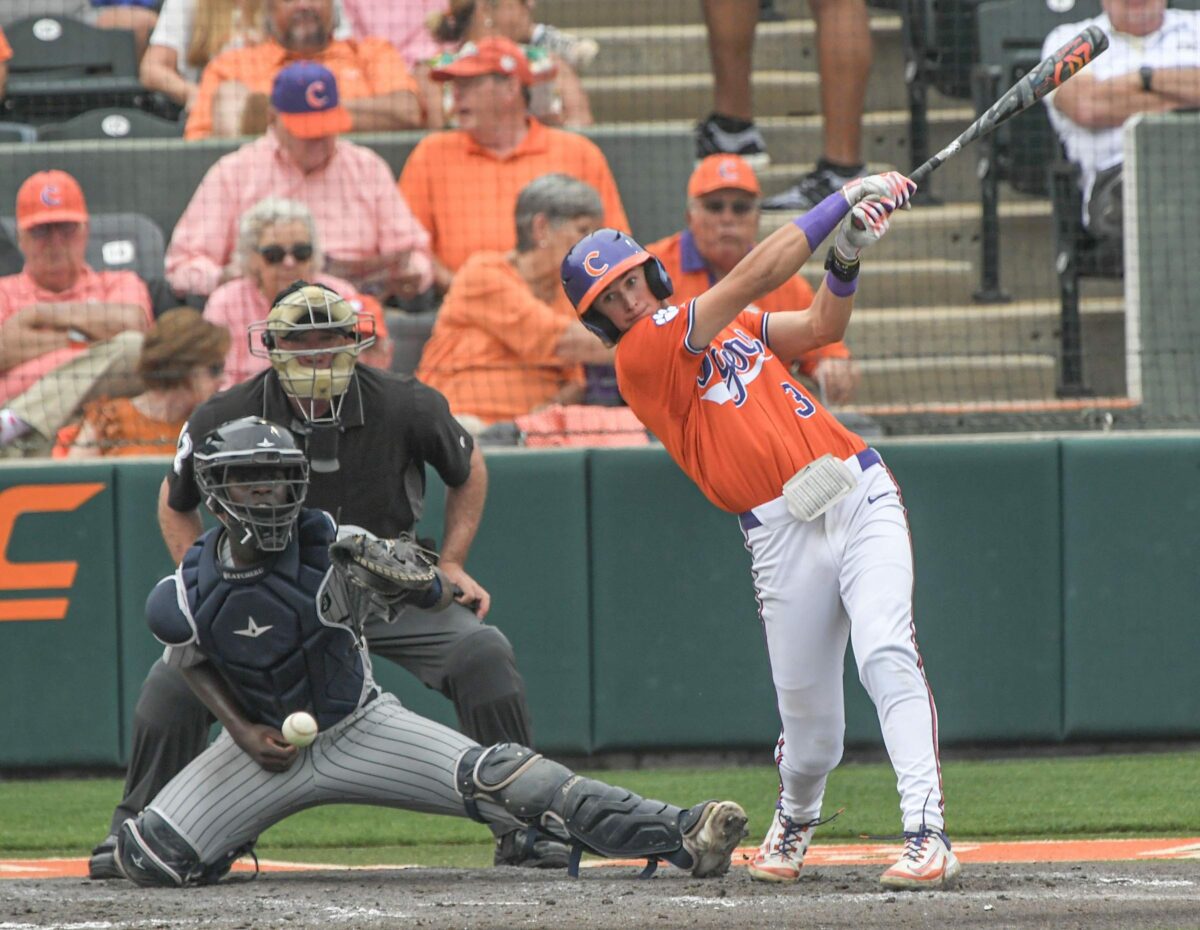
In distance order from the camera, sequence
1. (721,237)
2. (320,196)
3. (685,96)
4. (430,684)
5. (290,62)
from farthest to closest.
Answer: (685,96) → (290,62) → (320,196) → (721,237) → (430,684)

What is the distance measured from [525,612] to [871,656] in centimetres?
283

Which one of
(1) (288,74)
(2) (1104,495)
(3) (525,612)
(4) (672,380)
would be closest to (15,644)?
(3) (525,612)

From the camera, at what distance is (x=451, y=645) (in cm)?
532

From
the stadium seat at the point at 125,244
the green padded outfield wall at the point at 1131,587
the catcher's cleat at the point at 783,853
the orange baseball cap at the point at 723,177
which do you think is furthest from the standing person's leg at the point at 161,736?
the green padded outfield wall at the point at 1131,587

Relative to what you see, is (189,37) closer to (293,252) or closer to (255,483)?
(293,252)

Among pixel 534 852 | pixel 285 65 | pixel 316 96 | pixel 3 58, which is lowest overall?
pixel 534 852

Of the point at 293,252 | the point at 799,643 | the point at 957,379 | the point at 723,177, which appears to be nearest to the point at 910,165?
the point at 957,379

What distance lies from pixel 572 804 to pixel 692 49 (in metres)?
6.08

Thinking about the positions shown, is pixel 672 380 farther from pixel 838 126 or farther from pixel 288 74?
pixel 838 126

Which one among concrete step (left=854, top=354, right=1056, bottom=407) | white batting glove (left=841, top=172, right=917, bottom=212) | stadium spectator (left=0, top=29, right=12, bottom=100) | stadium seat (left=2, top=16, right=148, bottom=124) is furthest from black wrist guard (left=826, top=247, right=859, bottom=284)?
stadium seat (left=2, top=16, right=148, bottom=124)

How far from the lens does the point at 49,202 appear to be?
7648mm

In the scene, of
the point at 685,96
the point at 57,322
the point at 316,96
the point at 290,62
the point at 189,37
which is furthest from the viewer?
the point at 685,96

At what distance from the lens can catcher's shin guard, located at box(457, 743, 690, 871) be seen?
454 centimetres

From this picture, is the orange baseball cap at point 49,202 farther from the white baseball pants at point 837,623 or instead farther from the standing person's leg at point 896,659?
the standing person's leg at point 896,659
